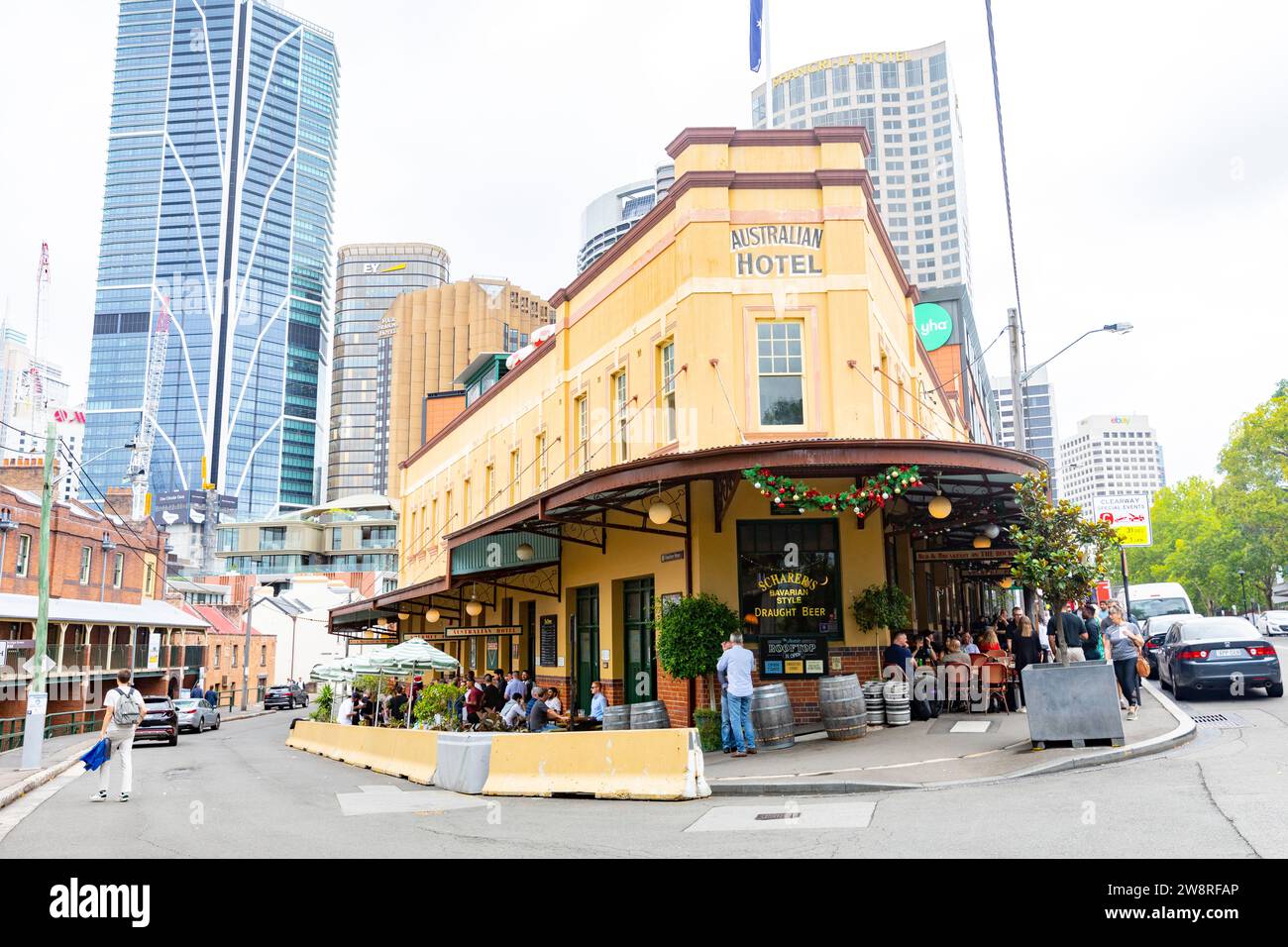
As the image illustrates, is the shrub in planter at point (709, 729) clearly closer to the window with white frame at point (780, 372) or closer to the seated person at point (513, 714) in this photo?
the seated person at point (513, 714)

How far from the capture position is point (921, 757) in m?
12.1

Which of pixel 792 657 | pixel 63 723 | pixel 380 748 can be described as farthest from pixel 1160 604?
pixel 63 723

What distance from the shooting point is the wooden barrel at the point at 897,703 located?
15.0m

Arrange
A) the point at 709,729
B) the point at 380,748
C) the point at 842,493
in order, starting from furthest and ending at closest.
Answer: the point at 380,748, the point at 709,729, the point at 842,493

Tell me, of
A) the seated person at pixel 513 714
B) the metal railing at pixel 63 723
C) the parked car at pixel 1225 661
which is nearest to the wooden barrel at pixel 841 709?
the seated person at pixel 513 714

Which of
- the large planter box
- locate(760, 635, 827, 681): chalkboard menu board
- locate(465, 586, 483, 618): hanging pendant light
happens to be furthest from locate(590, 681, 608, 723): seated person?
locate(465, 586, 483, 618): hanging pendant light

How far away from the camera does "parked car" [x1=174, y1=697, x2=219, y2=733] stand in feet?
126

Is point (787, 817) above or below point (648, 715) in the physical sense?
below

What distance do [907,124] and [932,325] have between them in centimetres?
14197

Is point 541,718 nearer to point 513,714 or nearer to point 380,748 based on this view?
point 513,714

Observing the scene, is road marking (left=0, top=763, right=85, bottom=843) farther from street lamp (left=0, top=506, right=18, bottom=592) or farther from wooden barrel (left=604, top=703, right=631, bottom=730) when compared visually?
street lamp (left=0, top=506, right=18, bottom=592)

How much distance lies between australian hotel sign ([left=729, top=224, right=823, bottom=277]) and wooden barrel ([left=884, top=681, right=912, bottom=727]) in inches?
276

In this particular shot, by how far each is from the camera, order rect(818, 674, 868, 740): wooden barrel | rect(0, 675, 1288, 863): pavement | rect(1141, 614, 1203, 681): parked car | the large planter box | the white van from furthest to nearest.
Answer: the white van → rect(1141, 614, 1203, 681): parked car → rect(818, 674, 868, 740): wooden barrel → the large planter box → rect(0, 675, 1288, 863): pavement
